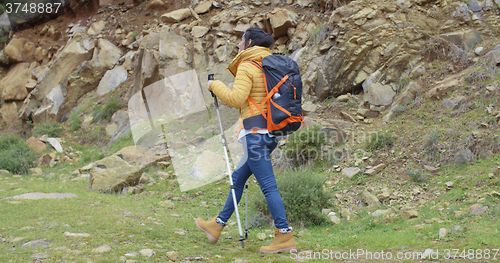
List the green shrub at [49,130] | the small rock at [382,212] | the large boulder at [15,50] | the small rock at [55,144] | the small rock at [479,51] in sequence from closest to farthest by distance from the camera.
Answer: the small rock at [382,212] < the small rock at [479,51] < the small rock at [55,144] < the green shrub at [49,130] < the large boulder at [15,50]

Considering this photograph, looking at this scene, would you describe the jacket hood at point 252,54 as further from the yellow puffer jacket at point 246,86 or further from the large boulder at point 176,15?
the large boulder at point 176,15

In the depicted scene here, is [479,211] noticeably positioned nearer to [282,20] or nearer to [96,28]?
[282,20]

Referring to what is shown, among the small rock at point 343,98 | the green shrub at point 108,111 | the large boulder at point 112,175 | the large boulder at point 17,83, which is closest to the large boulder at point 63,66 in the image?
the large boulder at point 17,83

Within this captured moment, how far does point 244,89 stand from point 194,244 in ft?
5.56

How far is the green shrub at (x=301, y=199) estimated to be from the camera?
16.0ft

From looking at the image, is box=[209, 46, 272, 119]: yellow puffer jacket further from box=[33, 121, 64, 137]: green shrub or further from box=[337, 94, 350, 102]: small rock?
box=[33, 121, 64, 137]: green shrub

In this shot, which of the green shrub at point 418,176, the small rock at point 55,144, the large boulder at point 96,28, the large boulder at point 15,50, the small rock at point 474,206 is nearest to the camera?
the small rock at point 474,206

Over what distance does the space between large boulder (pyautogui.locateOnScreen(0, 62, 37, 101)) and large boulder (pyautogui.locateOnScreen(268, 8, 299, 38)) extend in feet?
42.5

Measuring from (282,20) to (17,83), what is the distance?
1408cm

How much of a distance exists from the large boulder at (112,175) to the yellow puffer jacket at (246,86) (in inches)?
170

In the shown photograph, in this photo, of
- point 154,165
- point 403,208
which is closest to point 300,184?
point 403,208

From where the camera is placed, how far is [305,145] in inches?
289

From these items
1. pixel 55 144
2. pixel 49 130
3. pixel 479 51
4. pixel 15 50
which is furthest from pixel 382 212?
pixel 15 50

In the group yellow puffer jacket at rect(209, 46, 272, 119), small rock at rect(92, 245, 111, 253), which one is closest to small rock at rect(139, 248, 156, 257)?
small rock at rect(92, 245, 111, 253)
